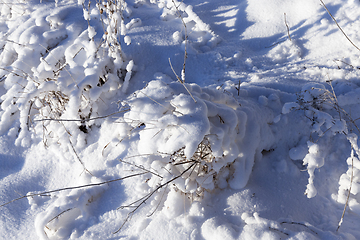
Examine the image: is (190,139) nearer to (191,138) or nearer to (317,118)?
(191,138)

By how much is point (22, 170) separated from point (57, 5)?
2.08 metres

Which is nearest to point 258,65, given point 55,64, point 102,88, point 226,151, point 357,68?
point 357,68

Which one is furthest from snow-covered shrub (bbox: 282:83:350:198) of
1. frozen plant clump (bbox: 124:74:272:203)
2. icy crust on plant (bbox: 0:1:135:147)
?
icy crust on plant (bbox: 0:1:135:147)

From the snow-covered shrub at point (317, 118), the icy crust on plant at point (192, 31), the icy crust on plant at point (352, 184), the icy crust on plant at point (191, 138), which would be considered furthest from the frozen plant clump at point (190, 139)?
the icy crust on plant at point (192, 31)

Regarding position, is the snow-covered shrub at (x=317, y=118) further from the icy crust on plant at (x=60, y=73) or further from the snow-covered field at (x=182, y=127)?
the icy crust on plant at (x=60, y=73)

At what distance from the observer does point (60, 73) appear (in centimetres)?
185

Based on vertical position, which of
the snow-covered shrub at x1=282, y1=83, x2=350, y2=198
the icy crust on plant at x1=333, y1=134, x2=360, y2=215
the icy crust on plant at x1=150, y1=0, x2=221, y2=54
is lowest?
the icy crust on plant at x1=333, y1=134, x2=360, y2=215

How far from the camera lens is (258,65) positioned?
2602 millimetres

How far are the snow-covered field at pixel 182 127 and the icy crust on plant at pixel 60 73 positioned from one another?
15 mm

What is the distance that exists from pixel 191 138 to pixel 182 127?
0.08m

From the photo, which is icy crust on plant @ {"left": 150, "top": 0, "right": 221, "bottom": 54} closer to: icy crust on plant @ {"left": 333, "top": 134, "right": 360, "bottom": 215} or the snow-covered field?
the snow-covered field

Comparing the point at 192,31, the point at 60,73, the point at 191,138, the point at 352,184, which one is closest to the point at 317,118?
the point at 352,184

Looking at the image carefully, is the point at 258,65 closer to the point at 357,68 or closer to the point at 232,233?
the point at 357,68

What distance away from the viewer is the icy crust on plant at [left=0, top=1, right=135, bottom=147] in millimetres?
1879
